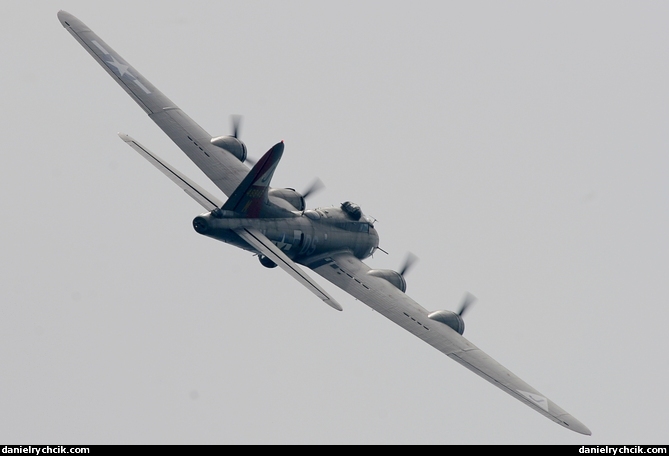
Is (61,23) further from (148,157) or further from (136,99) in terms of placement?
(148,157)

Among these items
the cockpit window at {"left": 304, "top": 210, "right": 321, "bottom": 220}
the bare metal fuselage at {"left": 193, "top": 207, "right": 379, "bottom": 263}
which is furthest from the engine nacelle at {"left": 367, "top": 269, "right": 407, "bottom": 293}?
the cockpit window at {"left": 304, "top": 210, "right": 321, "bottom": 220}

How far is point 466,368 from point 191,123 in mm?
25389

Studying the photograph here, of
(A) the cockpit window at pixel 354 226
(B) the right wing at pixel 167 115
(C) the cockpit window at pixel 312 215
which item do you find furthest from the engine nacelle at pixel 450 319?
(B) the right wing at pixel 167 115

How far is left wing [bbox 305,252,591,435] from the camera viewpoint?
75.9 m

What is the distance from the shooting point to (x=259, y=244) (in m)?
77.8

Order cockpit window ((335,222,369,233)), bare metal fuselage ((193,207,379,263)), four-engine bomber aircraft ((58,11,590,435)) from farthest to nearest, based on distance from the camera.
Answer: cockpit window ((335,222,369,233)) → bare metal fuselage ((193,207,379,263)) → four-engine bomber aircraft ((58,11,590,435))

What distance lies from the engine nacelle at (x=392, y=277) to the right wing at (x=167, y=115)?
10.5m

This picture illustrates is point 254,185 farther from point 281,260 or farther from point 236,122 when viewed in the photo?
point 236,122

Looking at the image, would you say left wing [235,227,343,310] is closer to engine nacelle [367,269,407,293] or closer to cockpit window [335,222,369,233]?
cockpit window [335,222,369,233]

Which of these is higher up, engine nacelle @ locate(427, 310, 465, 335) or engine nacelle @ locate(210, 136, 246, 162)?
engine nacelle @ locate(210, 136, 246, 162)

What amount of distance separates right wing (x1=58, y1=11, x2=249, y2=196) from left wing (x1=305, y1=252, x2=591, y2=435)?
8.17m

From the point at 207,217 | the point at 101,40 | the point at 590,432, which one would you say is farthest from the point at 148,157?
the point at 590,432

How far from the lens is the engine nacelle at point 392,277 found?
280 ft

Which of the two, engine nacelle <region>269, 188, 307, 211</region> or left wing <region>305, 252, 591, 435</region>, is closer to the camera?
left wing <region>305, 252, 591, 435</region>
